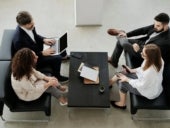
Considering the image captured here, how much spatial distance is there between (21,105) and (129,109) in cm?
146

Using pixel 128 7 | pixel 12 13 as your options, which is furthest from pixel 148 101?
pixel 12 13

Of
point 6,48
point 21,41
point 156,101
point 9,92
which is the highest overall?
point 21,41

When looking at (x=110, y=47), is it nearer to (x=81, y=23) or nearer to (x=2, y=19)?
(x=81, y=23)

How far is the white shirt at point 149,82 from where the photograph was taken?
10.9 ft

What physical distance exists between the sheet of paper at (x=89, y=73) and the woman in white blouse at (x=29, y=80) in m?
0.39

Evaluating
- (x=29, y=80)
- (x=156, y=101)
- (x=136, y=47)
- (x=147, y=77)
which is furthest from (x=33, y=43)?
(x=156, y=101)

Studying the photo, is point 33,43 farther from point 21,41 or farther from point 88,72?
point 88,72

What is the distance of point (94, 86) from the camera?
372 cm

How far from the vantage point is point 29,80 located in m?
3.33

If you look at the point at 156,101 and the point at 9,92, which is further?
the point at 156,101

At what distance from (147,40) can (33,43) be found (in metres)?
1.56

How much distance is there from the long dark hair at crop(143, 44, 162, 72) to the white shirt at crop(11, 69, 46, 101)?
1.29 m

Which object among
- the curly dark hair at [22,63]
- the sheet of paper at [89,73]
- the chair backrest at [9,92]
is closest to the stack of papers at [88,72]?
the sheet of paper at [89,73]

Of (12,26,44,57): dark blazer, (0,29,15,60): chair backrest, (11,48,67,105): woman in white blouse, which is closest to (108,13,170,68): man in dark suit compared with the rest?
(11,48,67,105): woman in white blouse
